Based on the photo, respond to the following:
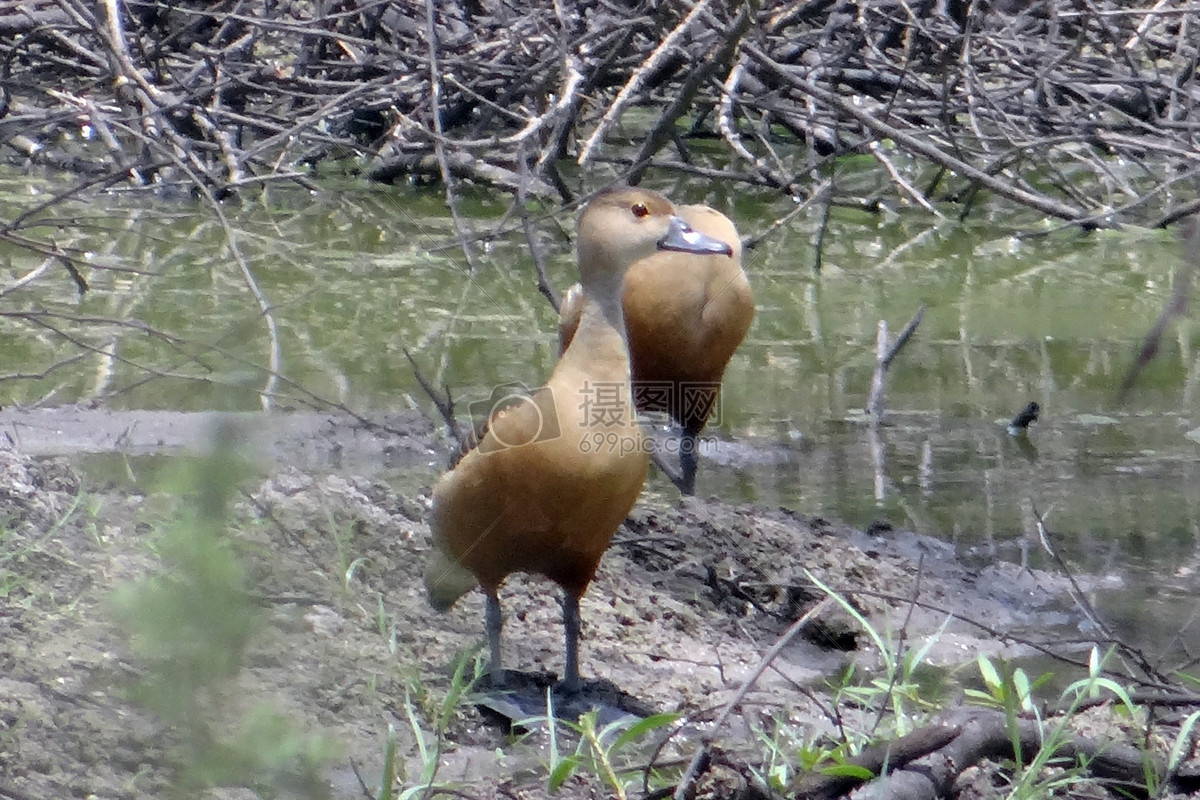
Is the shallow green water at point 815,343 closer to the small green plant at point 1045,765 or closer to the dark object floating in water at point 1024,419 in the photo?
the dark object floating in water at point 1024,419

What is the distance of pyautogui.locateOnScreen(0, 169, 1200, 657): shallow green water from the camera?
195 inches

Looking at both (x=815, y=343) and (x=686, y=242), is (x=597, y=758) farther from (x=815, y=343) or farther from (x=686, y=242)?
(x=815, y=343)

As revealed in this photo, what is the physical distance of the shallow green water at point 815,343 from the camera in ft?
16.3

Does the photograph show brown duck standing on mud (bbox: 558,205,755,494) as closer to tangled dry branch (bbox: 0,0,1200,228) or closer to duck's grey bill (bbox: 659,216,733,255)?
duck's grey bill (bbox: 659,216,733,255)

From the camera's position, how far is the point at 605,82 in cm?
816

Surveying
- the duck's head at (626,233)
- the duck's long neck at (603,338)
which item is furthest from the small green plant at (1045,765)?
the duck's head at (626,233)

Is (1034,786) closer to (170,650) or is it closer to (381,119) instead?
(170,650)

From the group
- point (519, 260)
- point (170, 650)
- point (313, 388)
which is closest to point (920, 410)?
point (313, 388)

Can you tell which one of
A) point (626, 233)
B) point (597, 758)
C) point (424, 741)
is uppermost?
point (626, 233)

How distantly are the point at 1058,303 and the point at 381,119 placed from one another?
4764 millimetres

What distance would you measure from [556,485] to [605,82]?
17.4 feet

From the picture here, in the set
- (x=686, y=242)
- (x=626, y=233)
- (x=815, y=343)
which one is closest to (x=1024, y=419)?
(x=815, y=343)

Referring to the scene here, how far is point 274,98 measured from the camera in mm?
9297

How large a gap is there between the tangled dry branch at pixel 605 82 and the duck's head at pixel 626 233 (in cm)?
249
